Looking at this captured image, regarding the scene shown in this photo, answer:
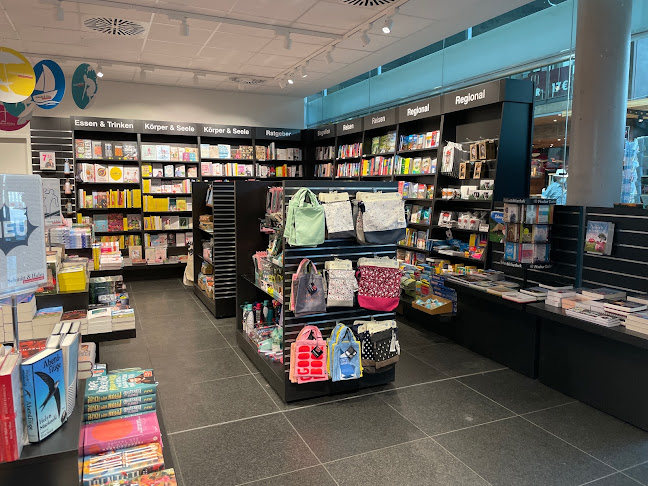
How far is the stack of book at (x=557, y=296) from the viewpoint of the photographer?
4.04 m

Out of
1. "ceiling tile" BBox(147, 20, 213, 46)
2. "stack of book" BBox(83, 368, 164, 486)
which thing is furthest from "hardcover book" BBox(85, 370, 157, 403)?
"ceiling tile" BBox(147, 20, 213, 46)

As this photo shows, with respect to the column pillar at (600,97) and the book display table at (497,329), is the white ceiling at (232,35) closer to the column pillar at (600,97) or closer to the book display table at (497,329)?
the column pillar at (600,97)

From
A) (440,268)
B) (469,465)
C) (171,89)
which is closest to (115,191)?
(171,89)

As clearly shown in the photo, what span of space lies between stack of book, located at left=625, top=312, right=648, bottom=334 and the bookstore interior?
0.06 feet

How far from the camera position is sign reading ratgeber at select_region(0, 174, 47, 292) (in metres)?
1.52

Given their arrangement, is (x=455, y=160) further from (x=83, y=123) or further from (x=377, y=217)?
(x=83, y=123)

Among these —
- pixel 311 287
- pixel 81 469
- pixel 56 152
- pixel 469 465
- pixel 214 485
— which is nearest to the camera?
pixel 81 469

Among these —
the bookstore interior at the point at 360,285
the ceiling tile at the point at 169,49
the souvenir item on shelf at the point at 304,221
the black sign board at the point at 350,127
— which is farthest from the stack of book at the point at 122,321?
the black sign board at the point at 350,127

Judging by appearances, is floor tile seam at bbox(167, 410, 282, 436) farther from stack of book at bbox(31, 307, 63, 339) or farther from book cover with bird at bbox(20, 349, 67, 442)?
book cover with bird at bbox(20, 349, 67, 442)

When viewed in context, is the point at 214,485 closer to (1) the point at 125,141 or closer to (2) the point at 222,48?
(2) the point at 222,48

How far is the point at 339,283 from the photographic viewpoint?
3.82 metres

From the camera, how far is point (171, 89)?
9977mm

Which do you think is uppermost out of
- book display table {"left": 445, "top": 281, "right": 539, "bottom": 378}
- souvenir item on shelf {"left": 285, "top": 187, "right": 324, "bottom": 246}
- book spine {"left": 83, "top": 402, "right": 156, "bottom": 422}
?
souvenir item on shelf {"left": 285, "top": 187, "right": 324, "bottom": 246}

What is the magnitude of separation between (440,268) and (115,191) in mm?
6317
